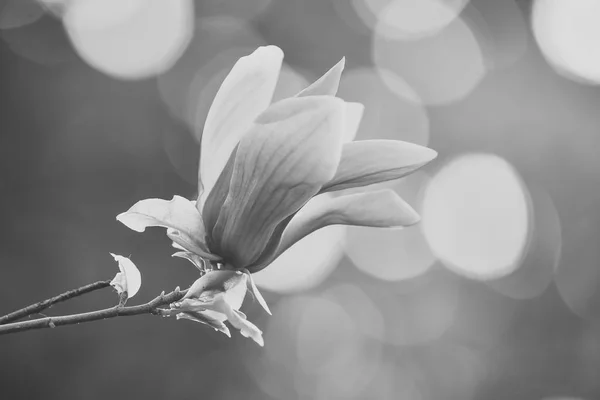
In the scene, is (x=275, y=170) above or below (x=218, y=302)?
above

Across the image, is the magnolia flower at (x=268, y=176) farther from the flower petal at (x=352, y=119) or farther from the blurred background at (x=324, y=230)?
the blurred background at (x=324, y=230)

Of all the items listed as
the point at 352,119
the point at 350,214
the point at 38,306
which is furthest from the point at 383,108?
the point at 38,306

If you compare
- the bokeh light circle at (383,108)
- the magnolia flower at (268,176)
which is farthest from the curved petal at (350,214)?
the bokeh light circle at (383,108)

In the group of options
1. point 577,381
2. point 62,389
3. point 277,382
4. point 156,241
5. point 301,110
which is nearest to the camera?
point 301,110

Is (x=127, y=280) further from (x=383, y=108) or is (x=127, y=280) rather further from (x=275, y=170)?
(x=383, y=108)

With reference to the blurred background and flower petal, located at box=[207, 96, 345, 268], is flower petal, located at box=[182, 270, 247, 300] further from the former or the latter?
the blurred background

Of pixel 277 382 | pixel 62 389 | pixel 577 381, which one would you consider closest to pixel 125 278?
pixel 62 389

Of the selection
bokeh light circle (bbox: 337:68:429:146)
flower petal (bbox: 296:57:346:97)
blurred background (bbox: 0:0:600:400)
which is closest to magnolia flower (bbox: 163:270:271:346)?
flower petal (bbox: 296:57:346:97)

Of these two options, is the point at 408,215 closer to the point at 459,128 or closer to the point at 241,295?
the point at 241,295
